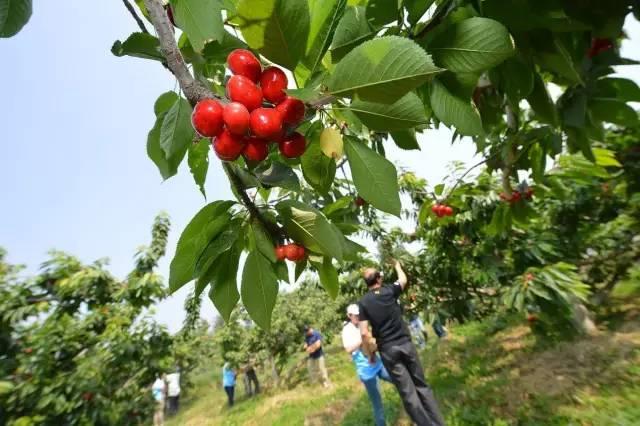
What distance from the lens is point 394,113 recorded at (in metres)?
0.83

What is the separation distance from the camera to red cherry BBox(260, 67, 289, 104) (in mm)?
771

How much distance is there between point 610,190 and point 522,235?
139cm

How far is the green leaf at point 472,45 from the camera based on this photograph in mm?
881

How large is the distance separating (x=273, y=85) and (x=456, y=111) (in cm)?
56

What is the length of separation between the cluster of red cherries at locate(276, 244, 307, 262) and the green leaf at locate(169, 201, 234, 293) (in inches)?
8.3

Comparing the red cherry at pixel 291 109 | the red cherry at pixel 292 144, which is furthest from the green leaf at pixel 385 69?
→ the red cherry at pixel 292 144

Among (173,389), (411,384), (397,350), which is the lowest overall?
(411,384)

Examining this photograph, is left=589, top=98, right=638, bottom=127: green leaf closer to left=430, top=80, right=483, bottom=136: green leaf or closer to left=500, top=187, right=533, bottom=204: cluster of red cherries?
left=430, top=80, right=483, bottom=136: green leaf

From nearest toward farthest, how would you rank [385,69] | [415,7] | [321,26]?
[385,69]
[321,26]
[415,7]

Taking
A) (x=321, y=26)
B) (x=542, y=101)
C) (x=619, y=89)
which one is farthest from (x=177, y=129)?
(x=619, y=89)

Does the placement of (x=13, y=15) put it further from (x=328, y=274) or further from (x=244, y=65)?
(x=328, y=274)

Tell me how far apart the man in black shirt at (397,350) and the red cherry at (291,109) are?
4034 millimetres

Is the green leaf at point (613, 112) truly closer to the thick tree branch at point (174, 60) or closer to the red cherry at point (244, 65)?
the red cherry at point (244, 65)

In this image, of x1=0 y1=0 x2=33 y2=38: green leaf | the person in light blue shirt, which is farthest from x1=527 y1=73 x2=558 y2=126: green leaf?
the person in light blue shirt
